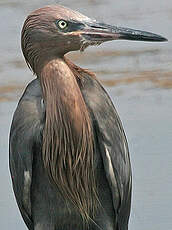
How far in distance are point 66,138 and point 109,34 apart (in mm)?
594

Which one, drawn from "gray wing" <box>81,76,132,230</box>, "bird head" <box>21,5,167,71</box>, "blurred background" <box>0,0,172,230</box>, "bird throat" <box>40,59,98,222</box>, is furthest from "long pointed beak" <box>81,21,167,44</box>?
"blurred background" <box>0,0,172,230</box>

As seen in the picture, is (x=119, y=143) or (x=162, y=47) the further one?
(x=162, y=47)

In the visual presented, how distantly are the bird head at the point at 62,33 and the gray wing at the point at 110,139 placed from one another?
33 centimetres

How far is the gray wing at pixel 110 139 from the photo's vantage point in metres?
6.72

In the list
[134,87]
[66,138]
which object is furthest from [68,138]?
[134,87]

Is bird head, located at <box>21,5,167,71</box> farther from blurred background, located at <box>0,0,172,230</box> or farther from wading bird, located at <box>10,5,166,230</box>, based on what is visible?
blurred background, located at <box>0,0,172,230</box>

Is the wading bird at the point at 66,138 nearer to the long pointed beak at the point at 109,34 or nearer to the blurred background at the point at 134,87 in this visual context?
the long pointed beak at the point at 109,34

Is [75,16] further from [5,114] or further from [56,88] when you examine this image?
[5,114]

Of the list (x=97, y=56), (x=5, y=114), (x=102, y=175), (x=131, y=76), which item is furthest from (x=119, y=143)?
(x=97, y=56)

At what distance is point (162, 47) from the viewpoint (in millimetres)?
11219

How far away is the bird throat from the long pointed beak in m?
0.20

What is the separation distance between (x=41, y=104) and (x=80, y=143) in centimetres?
28

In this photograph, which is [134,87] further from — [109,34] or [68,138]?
[109,34]

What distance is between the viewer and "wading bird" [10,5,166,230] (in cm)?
652
